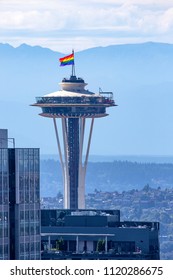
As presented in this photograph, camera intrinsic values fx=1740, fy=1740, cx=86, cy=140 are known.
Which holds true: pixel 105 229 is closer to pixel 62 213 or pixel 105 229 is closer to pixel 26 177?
pixel 62 213

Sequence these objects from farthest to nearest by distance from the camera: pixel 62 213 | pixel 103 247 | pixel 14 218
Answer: pixel 62 213
pixel 103 247
pixel 14 218

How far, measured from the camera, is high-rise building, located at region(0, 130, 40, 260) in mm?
69562

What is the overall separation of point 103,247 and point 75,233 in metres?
4.41

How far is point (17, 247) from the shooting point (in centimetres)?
7050

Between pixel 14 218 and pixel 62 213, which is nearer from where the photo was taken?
pixel 14 218

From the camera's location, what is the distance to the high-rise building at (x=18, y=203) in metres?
69.6

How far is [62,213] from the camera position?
440 ft

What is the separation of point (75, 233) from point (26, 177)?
46.2 metres

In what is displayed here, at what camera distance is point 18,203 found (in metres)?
70.7

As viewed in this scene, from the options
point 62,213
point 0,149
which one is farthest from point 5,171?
point 62,213
